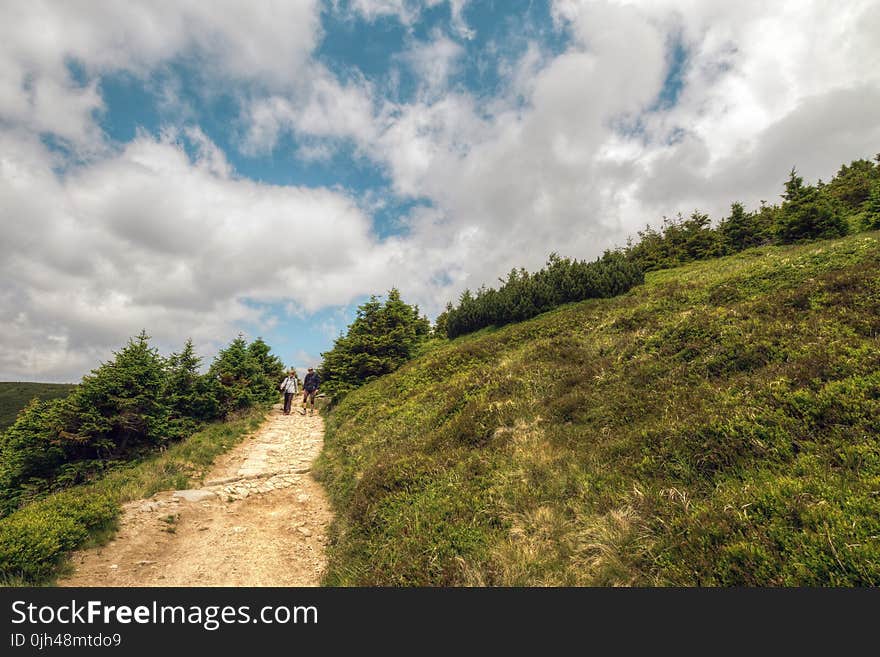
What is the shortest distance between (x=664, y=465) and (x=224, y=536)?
8.76 m

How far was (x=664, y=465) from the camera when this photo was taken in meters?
5.10

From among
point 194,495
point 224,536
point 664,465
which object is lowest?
point 224,536

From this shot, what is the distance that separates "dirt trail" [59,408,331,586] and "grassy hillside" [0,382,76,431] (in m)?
145

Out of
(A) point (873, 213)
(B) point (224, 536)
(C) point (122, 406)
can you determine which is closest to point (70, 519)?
(B) point (224, 536)

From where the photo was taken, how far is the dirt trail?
607cm

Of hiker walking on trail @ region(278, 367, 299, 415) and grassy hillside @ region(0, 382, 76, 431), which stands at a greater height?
grassy hillside @ region(0, 382, 76, 431)

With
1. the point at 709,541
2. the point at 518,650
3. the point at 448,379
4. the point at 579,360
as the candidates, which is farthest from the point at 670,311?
the point at 518,650

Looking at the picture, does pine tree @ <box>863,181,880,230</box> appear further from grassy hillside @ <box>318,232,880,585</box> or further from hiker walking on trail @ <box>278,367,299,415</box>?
hiker walking on trail @ <box>278,367,299,415</box>

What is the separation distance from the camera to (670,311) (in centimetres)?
1234

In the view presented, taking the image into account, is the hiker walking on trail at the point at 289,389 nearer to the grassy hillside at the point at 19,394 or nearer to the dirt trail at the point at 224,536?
the dirt trail at the point at 224,536

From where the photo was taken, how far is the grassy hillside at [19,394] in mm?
107688

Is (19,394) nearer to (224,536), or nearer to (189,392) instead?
(189,392)

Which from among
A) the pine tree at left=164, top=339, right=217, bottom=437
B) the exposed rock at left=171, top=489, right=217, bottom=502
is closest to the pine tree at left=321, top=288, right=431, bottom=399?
the pine tree at left=164, top=339, right=217, bottom=437

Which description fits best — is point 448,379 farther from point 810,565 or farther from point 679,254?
point 679,254
